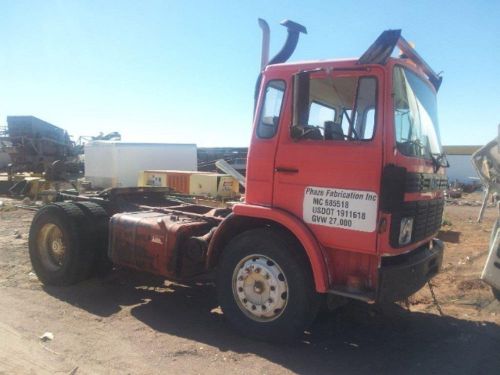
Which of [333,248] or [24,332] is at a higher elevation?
[333,248]

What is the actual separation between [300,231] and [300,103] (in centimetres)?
121

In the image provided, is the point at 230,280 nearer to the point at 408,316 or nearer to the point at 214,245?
the point at 214,245

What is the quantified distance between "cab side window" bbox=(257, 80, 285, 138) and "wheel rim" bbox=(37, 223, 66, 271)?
11.9ft

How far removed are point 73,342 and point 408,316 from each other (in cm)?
377

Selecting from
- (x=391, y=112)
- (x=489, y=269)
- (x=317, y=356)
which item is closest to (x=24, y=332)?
(x=317, y=356)

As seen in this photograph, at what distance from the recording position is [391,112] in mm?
4121

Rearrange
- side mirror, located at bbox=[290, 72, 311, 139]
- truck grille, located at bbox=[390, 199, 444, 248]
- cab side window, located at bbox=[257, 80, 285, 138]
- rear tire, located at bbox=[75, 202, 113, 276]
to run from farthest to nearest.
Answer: rear tire, located at bbox=[75, 202, 113, 276] → cab side window, located at bbox=[257, 80, 285, 138] → side mirror, located at bbox=[290, 72, 311, 139] → truck grille, located at bbox=[390, 199, 444, 248]

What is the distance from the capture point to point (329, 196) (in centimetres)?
433

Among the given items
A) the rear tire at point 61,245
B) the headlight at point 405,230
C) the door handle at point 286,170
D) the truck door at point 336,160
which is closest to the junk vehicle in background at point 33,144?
the rear tire at point 61,245

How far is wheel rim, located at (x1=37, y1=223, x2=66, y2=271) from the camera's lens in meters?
6.74

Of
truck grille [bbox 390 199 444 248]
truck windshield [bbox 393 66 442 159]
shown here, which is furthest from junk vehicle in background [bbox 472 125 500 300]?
truck windshield [bbox 393 66 442 159]

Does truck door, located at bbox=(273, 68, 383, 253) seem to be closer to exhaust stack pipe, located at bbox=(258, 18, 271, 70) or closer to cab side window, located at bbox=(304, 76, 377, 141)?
cab side window, located at bbox=(304, 76, 377, 141)

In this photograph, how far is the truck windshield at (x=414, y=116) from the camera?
425 centimetres

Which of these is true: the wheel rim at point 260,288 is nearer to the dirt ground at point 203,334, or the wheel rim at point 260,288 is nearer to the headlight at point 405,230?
the dirt ground at point 203,334
